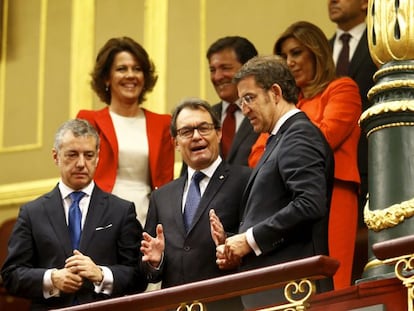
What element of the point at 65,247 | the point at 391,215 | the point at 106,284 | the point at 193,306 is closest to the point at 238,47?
the point at 65,247

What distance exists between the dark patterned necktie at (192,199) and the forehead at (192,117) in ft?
0.77

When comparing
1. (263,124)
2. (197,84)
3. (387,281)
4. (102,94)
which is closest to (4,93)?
(197,84)

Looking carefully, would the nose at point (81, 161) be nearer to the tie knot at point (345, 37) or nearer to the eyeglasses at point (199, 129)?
the eyeglasses at point (199, 129)

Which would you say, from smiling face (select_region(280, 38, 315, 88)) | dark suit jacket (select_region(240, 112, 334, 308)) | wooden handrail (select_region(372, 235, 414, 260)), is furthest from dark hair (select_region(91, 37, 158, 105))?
wooden handrail (select_region(372, 235, 414, 260))

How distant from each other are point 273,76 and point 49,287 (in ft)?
Answer: 4.52

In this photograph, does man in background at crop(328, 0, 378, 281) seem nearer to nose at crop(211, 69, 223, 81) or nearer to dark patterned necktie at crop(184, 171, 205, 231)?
nose at crop(211, 69, 223, 81)

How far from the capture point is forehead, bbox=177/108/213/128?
20.9 feet

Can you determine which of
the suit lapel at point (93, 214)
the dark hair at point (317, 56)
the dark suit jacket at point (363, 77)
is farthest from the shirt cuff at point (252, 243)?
the dark suit jacket at point (363, 77)

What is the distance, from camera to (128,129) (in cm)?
744

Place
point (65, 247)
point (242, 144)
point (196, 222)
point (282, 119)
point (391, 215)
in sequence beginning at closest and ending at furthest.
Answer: point (391, 215)
point (282, 119)
point (196, 222)
point (65, 247)
point (242, 144)

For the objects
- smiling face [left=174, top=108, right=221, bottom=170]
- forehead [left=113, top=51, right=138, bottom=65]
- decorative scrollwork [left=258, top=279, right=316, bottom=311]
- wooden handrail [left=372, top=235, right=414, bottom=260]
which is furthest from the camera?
forehead [left=113, top=51, right=138, bottom=65]

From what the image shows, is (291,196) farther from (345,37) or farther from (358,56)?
(345,37)

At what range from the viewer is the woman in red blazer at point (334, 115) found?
6.43 meters

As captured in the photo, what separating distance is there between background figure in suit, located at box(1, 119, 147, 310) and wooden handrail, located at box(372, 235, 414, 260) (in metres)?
1.59
